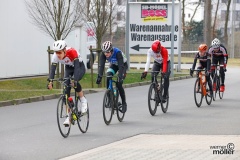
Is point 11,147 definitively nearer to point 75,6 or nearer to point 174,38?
point 75,6

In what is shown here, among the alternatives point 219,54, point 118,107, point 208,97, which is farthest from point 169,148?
point 219,54

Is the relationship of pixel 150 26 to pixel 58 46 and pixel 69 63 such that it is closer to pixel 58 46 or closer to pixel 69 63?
pixel 69 63

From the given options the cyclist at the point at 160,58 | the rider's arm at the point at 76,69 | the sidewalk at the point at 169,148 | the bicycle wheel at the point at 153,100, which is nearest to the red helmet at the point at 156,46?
the cyclist at the point at 160,58

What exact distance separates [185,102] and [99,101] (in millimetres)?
2629

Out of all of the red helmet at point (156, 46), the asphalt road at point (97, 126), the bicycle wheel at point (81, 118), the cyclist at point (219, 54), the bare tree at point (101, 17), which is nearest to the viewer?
the asphalt road at point (97, 126)

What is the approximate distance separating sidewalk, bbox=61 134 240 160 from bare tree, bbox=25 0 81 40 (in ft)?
51.2

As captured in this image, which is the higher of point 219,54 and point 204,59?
point 219,54

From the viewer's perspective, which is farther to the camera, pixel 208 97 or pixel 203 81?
pixel 208 97

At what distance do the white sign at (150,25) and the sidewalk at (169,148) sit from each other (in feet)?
79.1

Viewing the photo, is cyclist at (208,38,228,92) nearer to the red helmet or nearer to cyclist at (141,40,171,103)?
cyclist at (141,40,171,103)

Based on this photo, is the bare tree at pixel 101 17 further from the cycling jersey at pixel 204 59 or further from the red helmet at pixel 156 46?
the red helmet at pixel 156 46

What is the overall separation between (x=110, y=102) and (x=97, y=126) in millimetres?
570

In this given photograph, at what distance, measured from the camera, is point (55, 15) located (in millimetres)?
28422

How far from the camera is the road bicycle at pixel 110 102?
49.9 ft
